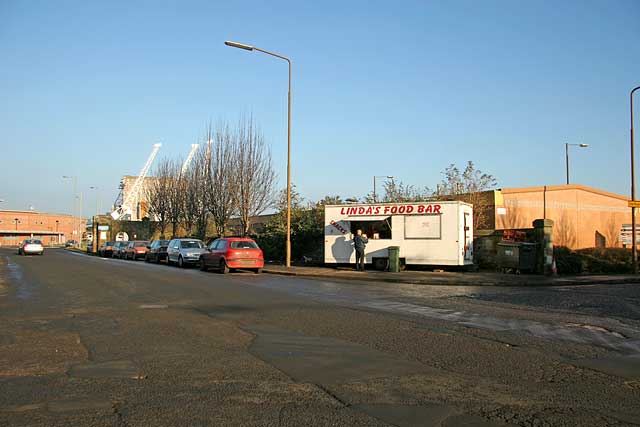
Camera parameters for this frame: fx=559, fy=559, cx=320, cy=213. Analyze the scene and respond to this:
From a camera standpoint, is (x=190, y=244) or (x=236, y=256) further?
(x=190, y=244)

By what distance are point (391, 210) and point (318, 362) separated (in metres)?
17.6

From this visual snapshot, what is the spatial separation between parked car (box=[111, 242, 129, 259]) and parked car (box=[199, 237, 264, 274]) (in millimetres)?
23458

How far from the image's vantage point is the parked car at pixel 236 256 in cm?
2347

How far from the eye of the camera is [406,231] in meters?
23.9

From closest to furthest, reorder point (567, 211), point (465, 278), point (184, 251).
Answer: point (465, 278) < point (184, 251) < point (567, 211)

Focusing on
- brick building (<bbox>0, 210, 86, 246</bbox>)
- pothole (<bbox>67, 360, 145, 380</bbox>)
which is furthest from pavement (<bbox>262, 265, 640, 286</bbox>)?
brick building (<bbox>0, 210, 86, 246</bbox>)

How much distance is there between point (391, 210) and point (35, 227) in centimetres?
12524

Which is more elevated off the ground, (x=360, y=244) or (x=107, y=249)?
(x=360, y=244)

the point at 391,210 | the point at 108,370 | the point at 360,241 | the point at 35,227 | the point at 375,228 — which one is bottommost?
the point at 108,370

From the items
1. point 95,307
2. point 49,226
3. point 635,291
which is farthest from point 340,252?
point 49,226

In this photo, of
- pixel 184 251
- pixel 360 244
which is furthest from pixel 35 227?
pixel 360 244

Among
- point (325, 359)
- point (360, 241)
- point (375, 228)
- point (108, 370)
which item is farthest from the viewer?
point (375, 228)

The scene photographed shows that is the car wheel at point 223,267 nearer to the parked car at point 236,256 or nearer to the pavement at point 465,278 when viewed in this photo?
the parked car at point 236,256

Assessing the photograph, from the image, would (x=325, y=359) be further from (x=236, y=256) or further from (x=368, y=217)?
(x=368, y=217)
